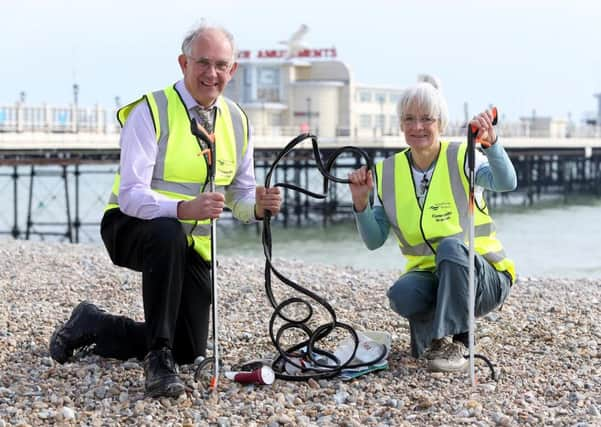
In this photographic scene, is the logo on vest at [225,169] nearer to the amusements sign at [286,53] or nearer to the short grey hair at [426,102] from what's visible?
the short grey hair at [426,102]

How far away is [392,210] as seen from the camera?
413 centimetres

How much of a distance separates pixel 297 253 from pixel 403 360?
57.8 ft

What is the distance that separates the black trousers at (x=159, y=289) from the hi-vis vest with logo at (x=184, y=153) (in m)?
0.12

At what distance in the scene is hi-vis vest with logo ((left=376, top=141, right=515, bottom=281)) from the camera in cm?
402

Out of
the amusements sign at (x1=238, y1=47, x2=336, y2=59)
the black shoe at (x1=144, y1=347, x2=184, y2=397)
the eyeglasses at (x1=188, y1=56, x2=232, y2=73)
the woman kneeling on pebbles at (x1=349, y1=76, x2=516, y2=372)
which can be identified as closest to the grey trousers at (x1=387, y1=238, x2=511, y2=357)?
the woman kneeling on pebbles at (x1=349, y1=76, x2=516, y2=372)

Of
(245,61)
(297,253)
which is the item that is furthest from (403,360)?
(245,61)

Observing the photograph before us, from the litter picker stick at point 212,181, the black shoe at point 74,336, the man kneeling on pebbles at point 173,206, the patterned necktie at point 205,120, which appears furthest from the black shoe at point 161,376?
the patterned necktie at point 205,120

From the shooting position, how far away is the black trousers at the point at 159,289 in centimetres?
359

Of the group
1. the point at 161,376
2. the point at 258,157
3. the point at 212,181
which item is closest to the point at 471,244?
the point at 212,181

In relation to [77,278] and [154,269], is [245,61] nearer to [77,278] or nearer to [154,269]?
[77,278]

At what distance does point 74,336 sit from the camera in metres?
4.19

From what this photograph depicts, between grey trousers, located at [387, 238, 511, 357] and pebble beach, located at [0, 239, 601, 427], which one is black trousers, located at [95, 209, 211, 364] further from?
grey trousers, located at [387, 238, 511, 357]

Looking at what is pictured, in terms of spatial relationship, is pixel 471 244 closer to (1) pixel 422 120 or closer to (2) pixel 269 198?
(1) pixel 422 120

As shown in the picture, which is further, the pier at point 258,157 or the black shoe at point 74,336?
the pier at point 258,157
